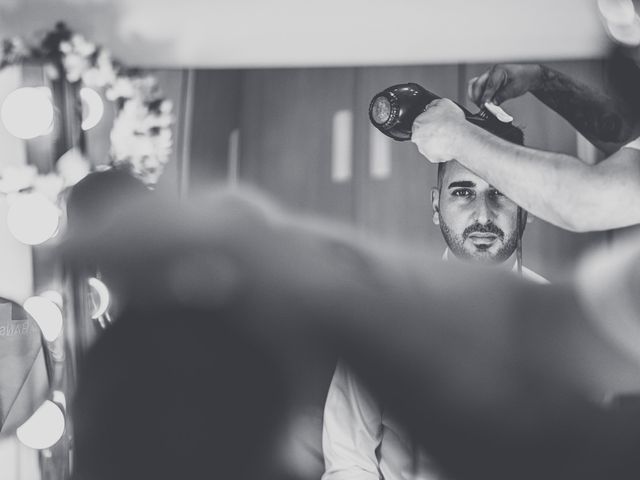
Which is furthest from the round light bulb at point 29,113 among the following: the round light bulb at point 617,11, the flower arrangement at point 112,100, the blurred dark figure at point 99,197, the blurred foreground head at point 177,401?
the round light bulb at point 617,11

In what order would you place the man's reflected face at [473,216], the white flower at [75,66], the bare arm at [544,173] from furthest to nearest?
the white flower at [75,66]
the man's reflected face at [473,216]
the bare arm at [544,173]

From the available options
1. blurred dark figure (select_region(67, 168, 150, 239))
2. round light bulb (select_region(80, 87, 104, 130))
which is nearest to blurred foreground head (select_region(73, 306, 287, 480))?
blurred dark figure (select_region(67, 168, 150, 239))

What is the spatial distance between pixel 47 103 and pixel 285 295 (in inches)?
26.8

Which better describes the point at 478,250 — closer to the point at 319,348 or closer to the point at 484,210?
the point at 484,210

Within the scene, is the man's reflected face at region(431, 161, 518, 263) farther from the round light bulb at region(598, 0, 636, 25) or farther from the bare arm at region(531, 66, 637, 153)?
the round light bulb at region(598, 0, 636, 25)

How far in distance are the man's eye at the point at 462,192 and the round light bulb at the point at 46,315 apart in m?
0.88

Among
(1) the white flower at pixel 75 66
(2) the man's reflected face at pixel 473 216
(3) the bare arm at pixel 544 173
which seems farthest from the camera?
(1) the white flower at pixel 75 66

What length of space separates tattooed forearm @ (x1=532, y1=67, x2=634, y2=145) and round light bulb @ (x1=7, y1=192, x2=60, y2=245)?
3.50 feet

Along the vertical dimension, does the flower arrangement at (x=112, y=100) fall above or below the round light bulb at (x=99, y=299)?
above

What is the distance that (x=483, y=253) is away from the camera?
1111mm

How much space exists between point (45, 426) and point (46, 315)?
0.24m

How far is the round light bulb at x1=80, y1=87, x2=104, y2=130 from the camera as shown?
1188mm

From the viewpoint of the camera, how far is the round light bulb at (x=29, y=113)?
1192 mm

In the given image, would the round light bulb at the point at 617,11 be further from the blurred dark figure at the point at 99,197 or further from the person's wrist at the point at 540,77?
the blurred dark figure at the point at 99,197
